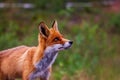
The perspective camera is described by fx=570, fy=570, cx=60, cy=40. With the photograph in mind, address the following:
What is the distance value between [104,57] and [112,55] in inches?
27.8

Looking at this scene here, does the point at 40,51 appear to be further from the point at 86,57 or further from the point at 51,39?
the point at 86,57

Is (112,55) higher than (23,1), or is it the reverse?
(23,1)

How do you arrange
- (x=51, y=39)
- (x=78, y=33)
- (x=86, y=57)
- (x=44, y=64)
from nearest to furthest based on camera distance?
1. (x=51, y=39)
2. (x=44, y=64)
3. (x=86, y=57)
4. (x=78, y=33)

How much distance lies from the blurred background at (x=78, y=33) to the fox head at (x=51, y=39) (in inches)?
108

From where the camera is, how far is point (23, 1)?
32.6 meters

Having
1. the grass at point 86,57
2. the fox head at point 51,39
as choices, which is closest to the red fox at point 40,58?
the fox head at point 51,39

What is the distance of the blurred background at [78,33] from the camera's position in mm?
14186

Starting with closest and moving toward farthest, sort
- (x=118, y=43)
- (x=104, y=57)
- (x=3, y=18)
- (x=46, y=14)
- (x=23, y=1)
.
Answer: (x=104, y=57)
(x=118, y=43)
(x=3, y=18)
(x=46, y=14)
(x=23, y=1)

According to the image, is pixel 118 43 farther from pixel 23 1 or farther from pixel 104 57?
pixel 23 1

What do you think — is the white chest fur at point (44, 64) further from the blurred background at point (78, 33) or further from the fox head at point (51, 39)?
the blurred background at point (78, 33)

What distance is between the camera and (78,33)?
1920cm

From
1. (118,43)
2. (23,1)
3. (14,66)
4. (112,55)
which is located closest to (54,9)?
(23,1)

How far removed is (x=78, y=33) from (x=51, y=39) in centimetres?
970

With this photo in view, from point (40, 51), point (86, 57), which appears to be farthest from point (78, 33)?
point (40, 51)
